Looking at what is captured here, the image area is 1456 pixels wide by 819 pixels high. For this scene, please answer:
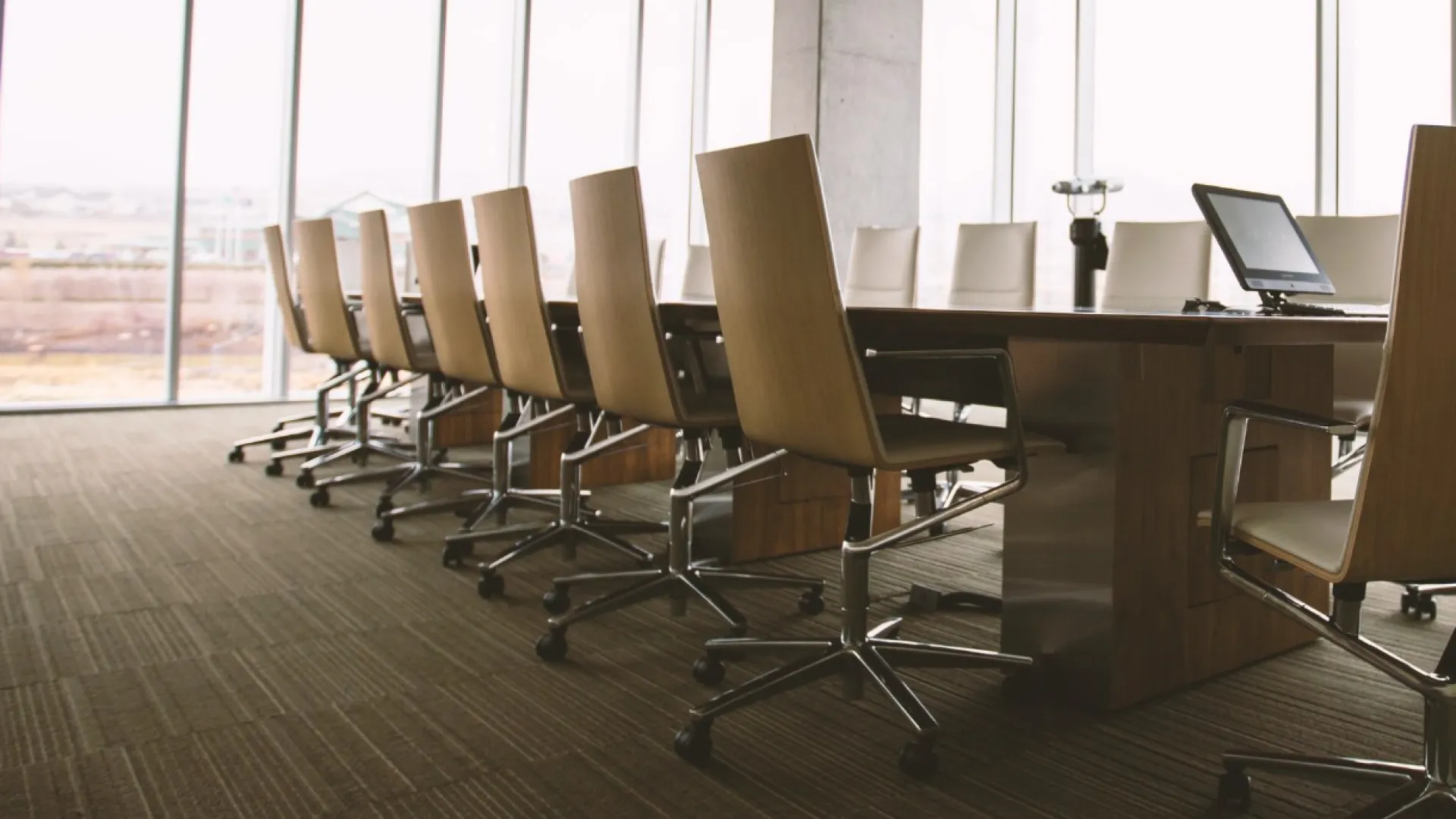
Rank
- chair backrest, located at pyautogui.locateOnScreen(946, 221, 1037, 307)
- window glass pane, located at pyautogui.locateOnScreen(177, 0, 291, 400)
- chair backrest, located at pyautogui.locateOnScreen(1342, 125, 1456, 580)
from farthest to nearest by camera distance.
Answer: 1. window glass pane, located at pyautogui.locateOnScreen(177, 0, 291, 400)
2. chair backrest, located at pyautogui.locateOnScreen(946, 221, 1037, 307)
3. chair backrest, located at pyautogui.locateOnScreen(1342, 125, 1456, 580)

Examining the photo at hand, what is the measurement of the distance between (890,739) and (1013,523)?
1.95ft

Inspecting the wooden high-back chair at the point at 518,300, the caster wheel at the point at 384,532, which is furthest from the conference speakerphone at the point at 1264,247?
the caster wheel at the point at 384,532

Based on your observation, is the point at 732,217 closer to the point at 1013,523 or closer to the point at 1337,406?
the point at 1013,523

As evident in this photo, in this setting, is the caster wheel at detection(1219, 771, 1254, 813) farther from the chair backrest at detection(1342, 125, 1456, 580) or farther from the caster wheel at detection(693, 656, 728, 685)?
the caster wheel at detection(693, 656, 728, 685)

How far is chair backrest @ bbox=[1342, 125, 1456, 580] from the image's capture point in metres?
1.26

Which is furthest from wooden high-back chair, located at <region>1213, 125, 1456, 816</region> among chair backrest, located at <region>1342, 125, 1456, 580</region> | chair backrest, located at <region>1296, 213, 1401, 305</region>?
chair backrest, located at <region>1296, 213, 1401, 305</region>

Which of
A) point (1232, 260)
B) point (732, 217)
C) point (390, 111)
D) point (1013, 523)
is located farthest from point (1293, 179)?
point (390, 111)

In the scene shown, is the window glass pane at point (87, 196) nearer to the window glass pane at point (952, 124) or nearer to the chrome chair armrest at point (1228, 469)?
the window glass pane at point (952, 124)

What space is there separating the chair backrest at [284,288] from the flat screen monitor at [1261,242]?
407 centimetres

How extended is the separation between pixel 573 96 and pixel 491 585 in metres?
6.53

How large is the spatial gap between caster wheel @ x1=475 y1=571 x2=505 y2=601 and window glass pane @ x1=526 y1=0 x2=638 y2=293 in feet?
18.5

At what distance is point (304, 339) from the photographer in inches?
210

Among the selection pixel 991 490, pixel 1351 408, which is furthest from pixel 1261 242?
pixel 991 490

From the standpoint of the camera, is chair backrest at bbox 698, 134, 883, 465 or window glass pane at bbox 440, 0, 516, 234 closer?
chair backrest at bbox 698, 134, 883, 465
